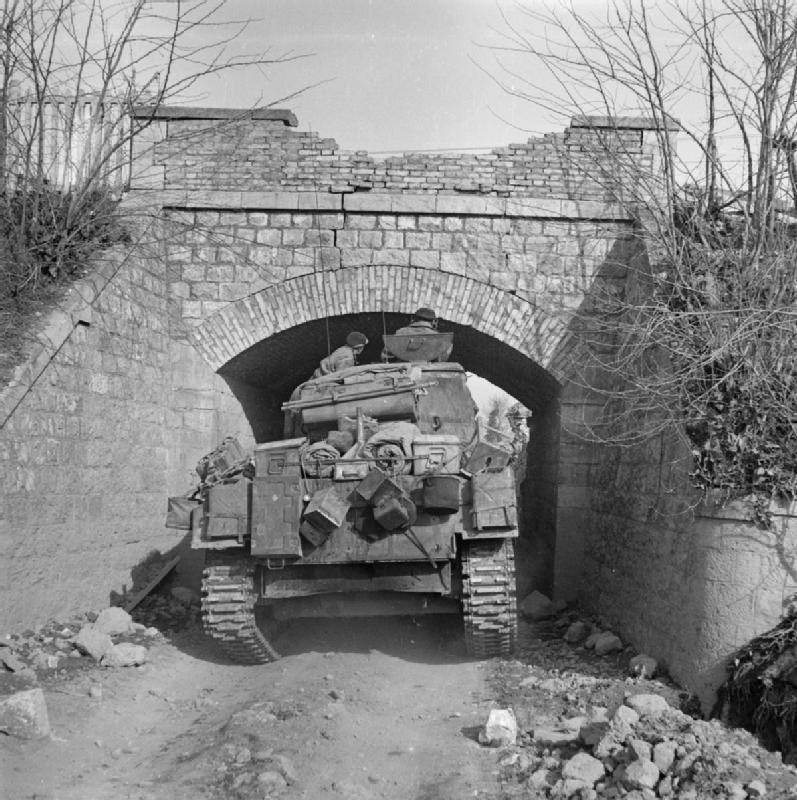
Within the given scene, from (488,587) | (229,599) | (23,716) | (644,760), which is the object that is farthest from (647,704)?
(23,716)

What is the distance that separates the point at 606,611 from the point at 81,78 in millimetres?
7334

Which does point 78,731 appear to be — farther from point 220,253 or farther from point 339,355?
point 220,253

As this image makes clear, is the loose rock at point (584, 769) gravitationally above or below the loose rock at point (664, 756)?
below

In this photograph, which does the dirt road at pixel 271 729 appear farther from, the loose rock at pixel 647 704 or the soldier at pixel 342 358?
the soldier at pixel 342 358

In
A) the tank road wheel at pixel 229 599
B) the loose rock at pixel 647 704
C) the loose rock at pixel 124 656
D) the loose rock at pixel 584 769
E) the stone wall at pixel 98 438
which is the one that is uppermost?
the stone wall at pixel 98 438

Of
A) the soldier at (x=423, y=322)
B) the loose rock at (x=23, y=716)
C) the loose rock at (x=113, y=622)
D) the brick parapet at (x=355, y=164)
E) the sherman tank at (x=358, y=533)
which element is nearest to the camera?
the loose rock at (x=23, y=716)

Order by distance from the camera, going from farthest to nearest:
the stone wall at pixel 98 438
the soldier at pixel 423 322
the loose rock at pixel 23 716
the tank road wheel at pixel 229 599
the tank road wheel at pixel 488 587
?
the soldier at pixel 423 322
the stone wall at pixel 98 438
the tank road wheel at pixel 229 599
the tank road wheel at pixel 488 587
the loose rock at pixel 23 716

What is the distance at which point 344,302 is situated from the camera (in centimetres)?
1014

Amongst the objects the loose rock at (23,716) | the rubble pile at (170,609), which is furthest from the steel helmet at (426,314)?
the loose rock at (23,716)

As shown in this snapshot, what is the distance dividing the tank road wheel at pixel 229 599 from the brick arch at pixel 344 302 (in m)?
3.76

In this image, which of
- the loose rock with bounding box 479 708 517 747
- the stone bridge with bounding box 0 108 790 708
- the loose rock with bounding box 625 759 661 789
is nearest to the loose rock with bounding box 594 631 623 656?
the stone bridge with bounding box 0 108 790 708

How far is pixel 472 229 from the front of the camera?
10.1 metres

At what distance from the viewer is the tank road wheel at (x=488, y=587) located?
6.56 metres

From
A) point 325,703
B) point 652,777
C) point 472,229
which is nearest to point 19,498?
point 325,703
